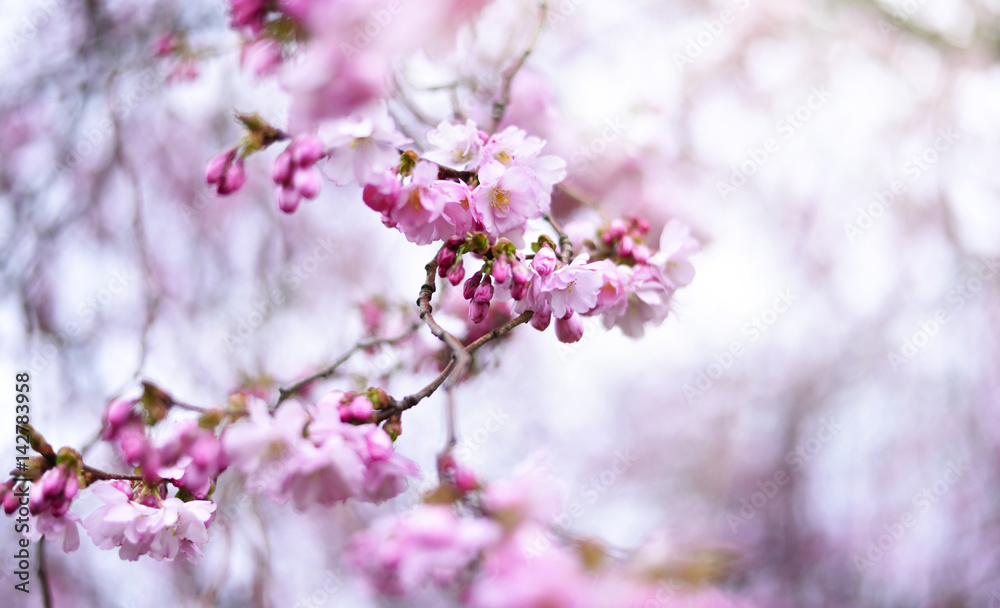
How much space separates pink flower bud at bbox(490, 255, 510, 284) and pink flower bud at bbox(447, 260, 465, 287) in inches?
1.9

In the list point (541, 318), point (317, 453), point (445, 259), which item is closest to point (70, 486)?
point (317, 453)

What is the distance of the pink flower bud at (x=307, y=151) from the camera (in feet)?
2.74

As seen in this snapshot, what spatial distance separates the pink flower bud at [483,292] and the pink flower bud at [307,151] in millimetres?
308

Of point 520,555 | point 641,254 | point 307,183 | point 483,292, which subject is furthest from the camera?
point 641,254

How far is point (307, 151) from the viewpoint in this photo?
2.74 feet

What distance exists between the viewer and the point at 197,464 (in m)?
0.77

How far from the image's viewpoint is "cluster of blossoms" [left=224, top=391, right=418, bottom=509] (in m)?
0.74

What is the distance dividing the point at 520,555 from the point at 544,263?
1.40 feet

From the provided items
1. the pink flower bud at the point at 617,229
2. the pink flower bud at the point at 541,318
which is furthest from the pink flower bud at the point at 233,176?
the pink flower bud at the point at 617,229

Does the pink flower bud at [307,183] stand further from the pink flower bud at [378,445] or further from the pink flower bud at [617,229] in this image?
the pink flower bud at [617,229]

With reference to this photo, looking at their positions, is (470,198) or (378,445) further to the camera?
(470,198)

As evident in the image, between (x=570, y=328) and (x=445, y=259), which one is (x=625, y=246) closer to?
(x=570, y=328)

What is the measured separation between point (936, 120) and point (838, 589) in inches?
113

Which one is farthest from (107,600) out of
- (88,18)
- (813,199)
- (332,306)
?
(813,199)
